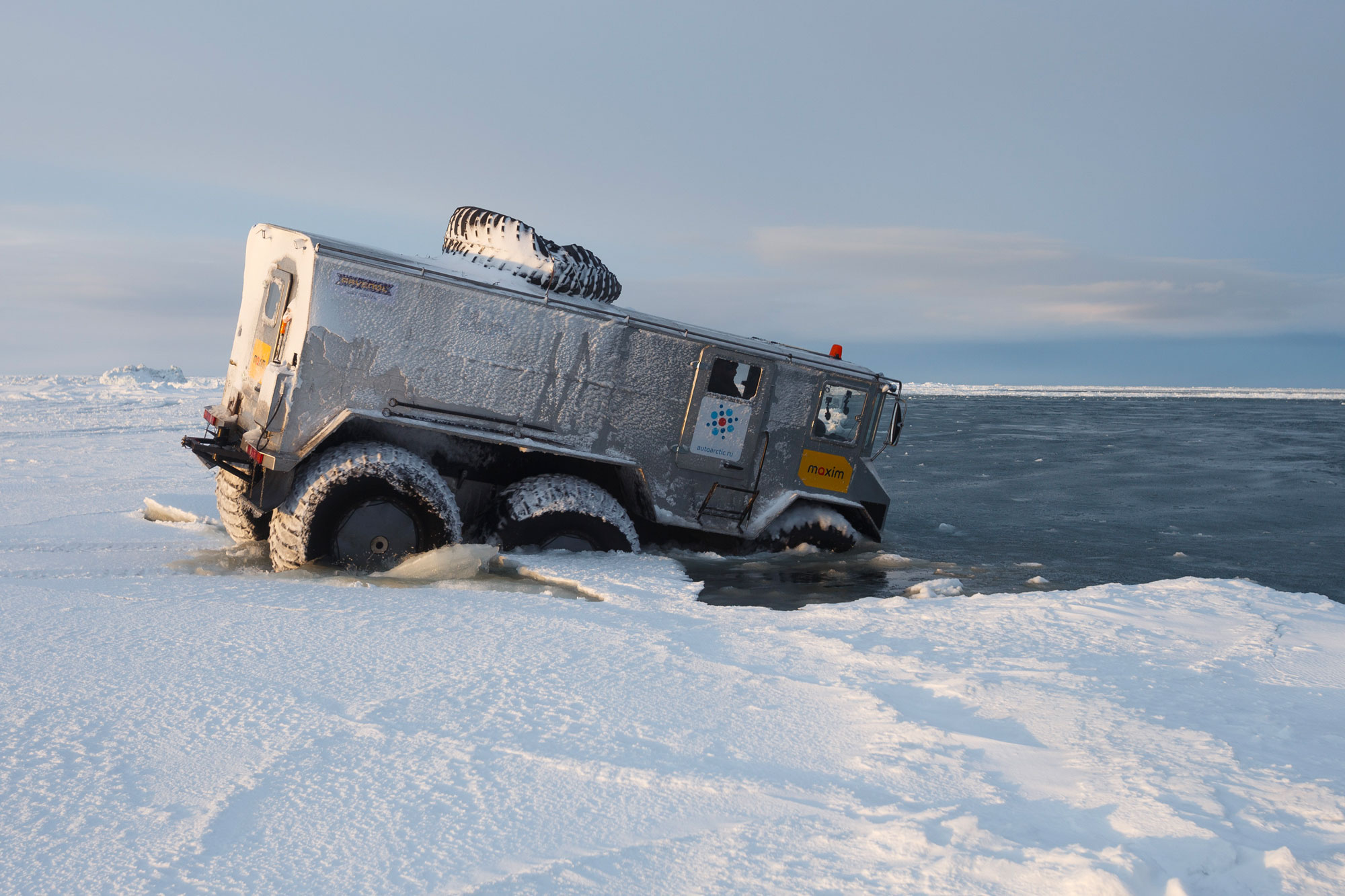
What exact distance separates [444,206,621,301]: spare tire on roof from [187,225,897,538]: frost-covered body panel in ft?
0.52

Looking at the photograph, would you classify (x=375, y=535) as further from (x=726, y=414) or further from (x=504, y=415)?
(x=726, y=414)

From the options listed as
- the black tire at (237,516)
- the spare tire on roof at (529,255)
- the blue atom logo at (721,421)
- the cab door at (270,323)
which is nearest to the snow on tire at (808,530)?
→ the blue atom logo at (721,421)

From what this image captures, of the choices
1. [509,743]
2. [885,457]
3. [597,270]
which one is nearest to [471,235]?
[597,270]

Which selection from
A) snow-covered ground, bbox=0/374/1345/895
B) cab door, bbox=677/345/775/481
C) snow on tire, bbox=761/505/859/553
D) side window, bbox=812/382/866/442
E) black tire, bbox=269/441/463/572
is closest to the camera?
snow-covered ground, bbox=0/374/1345/895

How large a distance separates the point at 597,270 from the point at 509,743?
5.95m

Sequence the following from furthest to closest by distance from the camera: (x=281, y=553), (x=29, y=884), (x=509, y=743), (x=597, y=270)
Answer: (x=597, y=270), (x=281, y=553), (x=509, y=743), (x=29, y=884)

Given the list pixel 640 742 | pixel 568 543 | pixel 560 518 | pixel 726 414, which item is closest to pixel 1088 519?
pixel 726 414

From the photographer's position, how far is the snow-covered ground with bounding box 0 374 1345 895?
2.73 meters

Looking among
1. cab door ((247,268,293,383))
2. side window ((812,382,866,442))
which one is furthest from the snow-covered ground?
side window ((812,382,866,442))

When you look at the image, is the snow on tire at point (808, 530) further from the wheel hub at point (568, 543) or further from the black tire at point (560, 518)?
the wheel hub at point (568, 543)

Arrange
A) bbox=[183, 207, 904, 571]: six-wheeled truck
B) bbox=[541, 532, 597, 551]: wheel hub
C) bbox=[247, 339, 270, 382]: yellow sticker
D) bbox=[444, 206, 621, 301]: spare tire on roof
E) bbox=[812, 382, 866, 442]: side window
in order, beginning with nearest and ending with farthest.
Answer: bbox=[183, 207, 904, 571]: six-wheeled truck < bbox=[247, 339, 270, 382]: yellow sticker < bbox=[541, 532, 597, 551]: wheel hub < bbox=[444, 206, 621, 301]: spare tire on roof < bbox=[812, 382, 866, 442]: side window

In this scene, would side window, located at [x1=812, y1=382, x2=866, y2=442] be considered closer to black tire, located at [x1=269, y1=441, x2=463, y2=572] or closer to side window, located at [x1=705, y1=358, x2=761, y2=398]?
side window, located at [x1=705, y1=358, x2=761, y2=398]

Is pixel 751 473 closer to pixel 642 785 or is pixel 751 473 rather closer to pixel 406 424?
pixel 406 424

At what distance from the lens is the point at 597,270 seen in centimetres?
870
